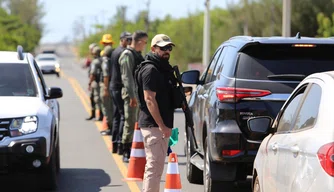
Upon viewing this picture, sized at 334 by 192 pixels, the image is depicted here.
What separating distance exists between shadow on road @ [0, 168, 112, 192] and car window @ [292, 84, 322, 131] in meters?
5.20

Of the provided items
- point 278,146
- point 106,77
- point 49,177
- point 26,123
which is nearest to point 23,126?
point 26,123

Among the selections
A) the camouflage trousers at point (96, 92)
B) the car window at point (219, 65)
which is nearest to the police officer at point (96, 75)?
the camouflage trousers at point (96, 92)

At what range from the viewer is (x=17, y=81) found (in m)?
12.2

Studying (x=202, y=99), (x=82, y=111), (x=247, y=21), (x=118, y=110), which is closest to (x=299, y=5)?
(x=247, y=21)

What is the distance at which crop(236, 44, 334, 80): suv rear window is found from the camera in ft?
32.9

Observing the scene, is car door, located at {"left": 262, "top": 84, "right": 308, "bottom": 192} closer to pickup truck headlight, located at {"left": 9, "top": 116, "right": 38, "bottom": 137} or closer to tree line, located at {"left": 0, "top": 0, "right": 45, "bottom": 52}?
pickup truck headlight, located at {"left": 9, "top": 116, "right": 38, "bottom": 137}

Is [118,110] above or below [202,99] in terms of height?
below

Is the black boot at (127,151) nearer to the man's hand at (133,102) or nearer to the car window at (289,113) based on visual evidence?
the man's hand at (133,102)

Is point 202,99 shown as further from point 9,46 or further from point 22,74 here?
point 9,46

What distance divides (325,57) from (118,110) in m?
6.12

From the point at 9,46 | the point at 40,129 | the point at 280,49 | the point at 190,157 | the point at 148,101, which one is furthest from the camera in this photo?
the point at 9,46

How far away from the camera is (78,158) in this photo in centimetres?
1576

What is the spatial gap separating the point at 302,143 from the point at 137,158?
587cm

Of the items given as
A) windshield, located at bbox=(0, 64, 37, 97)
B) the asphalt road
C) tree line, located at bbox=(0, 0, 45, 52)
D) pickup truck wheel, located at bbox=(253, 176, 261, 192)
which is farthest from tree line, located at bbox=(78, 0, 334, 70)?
pickup truck wheel, located at bbox=(253, 176, 261, 192)
